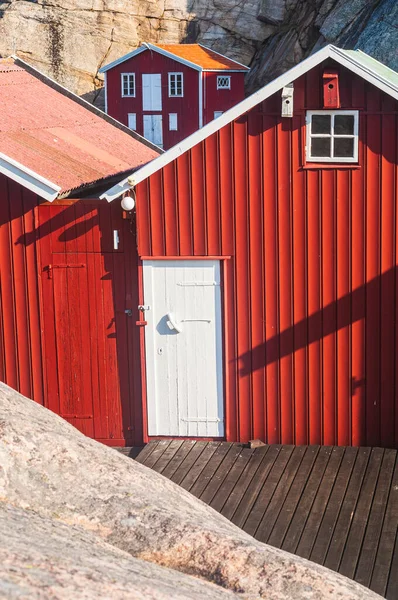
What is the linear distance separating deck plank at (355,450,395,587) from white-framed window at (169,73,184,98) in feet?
125

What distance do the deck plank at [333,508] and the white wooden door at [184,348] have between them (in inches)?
64.4

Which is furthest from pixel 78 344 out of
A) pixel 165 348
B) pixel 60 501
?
pixel 60 501

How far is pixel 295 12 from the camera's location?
4919 centimetres

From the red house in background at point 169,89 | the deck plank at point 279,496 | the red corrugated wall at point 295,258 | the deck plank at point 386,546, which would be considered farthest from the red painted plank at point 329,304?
the red house in background at point 169,89

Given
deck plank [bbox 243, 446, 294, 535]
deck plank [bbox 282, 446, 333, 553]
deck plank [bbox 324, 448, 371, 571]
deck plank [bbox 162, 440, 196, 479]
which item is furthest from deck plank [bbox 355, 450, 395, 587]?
deck plank [bbox 162, 440, 196, 479]

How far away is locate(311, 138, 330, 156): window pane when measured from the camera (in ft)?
A: 33.5

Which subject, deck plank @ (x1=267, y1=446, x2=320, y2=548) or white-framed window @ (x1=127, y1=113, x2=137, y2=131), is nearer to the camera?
deck plank @ (x1=267, y1=446, x2=320, y2=548)

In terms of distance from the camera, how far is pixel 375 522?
8578 mm

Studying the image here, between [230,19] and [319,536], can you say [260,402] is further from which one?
[230,19]

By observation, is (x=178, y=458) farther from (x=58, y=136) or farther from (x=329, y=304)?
(x=58, y=136)

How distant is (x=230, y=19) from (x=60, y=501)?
49426 mm

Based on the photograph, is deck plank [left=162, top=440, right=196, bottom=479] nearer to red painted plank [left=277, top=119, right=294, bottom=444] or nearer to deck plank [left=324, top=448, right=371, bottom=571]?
red painted plank [left=277, top=119, right=294, bottom=444]

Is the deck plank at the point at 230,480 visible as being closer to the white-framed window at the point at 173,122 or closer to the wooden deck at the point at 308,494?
the wooden deck at the point at 308,494

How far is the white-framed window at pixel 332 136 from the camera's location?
10.1 metres
